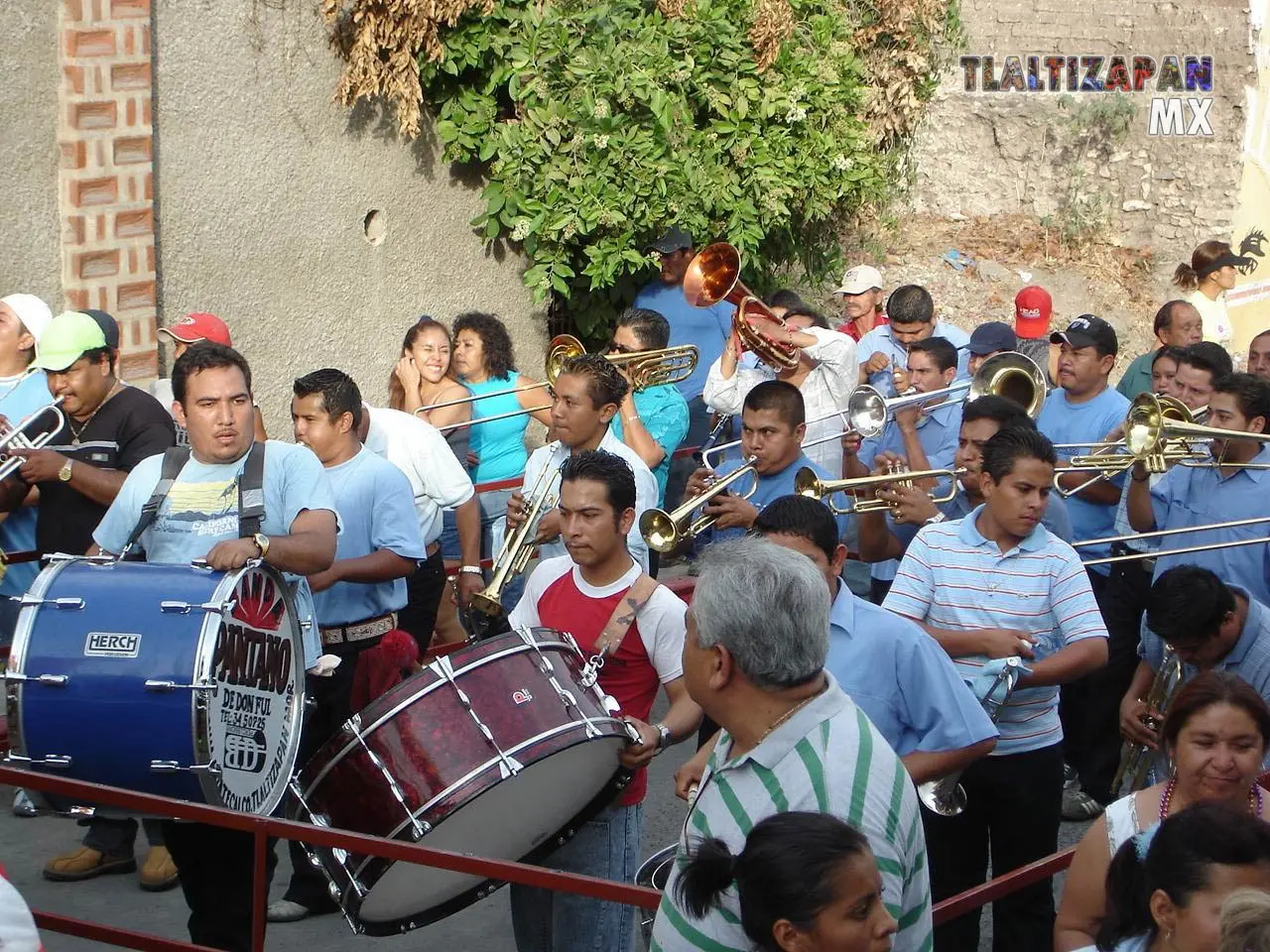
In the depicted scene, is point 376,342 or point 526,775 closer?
point 526,775

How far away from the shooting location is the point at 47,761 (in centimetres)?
413

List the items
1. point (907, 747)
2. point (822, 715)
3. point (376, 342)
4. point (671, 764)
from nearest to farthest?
point (822, 715) < point (907, 747) < point (671, 764) < point (376, 342)

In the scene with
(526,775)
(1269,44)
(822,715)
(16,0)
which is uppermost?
(1269,44)

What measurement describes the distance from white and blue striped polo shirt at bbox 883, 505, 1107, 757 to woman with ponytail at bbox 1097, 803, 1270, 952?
1.56 m

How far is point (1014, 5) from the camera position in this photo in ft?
46.2

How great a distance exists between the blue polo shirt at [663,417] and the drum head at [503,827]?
12.7ft

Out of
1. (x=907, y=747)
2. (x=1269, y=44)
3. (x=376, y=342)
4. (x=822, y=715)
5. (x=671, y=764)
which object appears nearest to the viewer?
(x=822, y=715)

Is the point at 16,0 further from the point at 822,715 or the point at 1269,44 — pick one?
the point at 1269,44

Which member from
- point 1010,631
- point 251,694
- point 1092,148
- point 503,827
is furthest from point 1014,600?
point 1092,148

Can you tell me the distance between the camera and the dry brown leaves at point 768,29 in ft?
31.6

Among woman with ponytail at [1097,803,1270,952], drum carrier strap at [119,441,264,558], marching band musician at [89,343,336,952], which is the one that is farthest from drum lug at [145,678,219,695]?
woman with ponytail at [1097,803,1270,952]

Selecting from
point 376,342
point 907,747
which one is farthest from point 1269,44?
point 907,747

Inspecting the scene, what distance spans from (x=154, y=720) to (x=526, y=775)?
947 mm

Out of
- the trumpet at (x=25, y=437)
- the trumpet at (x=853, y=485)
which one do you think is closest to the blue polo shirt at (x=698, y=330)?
the trumpet at (x=853, y=485)
